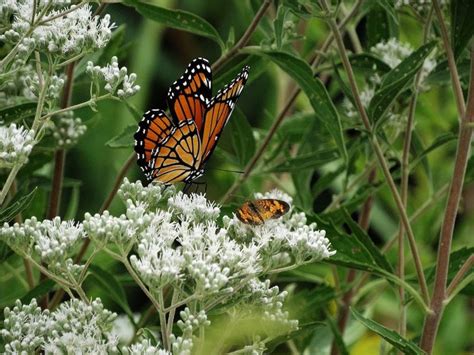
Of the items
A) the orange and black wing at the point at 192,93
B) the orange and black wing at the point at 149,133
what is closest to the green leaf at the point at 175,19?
the orange and black wing at the point at 192,93

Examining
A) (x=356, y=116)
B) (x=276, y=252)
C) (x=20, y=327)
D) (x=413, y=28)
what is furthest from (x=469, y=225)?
(x=20, y=327)

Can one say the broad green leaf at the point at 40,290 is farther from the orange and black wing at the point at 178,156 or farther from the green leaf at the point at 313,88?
the green leaf at the point at 313,88

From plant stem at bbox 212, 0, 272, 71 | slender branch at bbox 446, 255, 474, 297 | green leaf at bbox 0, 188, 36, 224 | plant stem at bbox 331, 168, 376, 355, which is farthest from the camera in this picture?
plant stem at bbox 331, 168, 376, 355

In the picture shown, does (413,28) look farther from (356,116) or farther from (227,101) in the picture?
(227,101)

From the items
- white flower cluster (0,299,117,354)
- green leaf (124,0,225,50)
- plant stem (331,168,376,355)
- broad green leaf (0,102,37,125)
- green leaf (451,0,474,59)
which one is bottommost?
plant stem (331,168,376,355)

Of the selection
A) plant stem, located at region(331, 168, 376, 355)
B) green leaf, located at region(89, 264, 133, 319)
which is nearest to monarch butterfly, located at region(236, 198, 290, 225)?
green leaf, located at region(89, 264, 133, 319)

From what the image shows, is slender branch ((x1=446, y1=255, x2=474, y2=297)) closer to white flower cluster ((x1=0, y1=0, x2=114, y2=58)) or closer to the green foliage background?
the green foliage background
